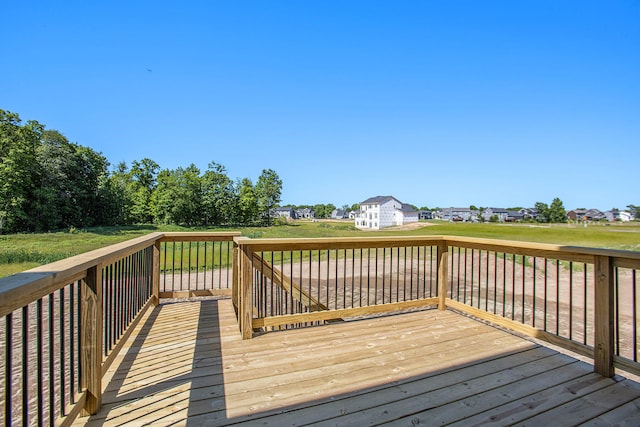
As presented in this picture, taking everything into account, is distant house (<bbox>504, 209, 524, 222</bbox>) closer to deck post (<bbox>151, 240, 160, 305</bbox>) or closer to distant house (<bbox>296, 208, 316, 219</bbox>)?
distant house (<bbox>296, 208, 316, 219</bbox>)

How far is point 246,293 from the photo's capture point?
3047 mm

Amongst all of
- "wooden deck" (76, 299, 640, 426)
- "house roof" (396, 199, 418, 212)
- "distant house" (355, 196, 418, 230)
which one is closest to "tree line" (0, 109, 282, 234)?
"distant house" (355, 196, 418, 230)

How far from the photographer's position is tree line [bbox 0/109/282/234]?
23188mm

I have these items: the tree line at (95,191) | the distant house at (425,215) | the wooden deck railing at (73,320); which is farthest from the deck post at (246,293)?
the distant house at (425,215)

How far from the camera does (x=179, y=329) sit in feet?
10.8

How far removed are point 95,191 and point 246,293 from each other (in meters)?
33.9

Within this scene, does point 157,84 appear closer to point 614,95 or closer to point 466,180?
point 614,95

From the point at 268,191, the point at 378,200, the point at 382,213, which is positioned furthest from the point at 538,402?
the point at 378,200

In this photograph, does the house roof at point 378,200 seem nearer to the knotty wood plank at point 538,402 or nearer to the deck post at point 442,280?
the deck post at point 442,280

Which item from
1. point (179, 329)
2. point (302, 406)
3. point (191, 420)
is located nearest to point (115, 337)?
point (179, 329)

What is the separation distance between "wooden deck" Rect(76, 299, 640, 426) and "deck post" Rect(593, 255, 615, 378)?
101mm

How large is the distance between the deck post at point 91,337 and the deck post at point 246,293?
1.31 m

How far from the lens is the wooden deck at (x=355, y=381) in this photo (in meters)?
1.79

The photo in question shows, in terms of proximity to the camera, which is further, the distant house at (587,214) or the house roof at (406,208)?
the distant house at (587,214)
